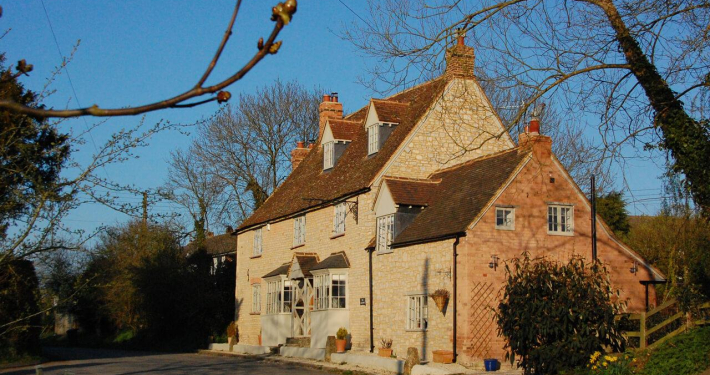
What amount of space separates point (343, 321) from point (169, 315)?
55.1ft

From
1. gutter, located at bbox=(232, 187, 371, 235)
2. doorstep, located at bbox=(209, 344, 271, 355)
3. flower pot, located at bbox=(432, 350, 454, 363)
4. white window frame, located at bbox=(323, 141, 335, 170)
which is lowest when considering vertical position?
doorstep, located at bbox=(209, 344, 271, 355)

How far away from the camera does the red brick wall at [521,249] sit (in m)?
21.9

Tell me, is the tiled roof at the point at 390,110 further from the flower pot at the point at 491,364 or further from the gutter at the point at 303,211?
the flower pot at the point at 491,364

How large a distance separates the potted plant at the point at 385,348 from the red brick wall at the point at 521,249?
10.9ft

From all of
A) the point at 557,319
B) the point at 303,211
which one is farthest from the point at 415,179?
the point at 557,319

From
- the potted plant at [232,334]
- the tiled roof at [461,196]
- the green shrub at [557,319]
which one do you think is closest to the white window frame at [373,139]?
the tiled roof at [461,196]

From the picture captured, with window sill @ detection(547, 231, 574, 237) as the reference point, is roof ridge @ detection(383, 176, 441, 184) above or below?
above

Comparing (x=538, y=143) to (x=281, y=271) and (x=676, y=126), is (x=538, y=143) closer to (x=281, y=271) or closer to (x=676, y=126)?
(x=676, y=126)

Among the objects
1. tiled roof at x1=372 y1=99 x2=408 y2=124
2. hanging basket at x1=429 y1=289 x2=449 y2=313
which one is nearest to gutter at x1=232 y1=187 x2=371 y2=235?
tiled roof at x1=372 y1=99 x2=408 y2=124

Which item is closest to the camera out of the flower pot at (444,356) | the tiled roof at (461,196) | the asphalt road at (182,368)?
the flower pot at (444,356)

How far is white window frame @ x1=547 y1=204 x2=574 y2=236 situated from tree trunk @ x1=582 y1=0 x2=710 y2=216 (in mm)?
8326

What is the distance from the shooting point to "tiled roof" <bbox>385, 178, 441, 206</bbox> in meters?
25.9

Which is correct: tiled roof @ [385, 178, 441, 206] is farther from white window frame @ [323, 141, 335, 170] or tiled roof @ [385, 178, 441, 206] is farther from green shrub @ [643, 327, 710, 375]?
green shrub @ [643, 327, 710, 375]

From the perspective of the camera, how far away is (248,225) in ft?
126
